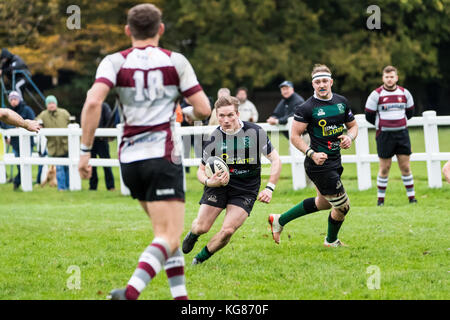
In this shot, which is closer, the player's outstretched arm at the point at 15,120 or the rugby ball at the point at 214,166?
the player's outstretched arm at the point at 15,120

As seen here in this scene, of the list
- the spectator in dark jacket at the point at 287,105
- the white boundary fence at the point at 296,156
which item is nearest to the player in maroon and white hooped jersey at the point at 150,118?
the white boundary fence at the point at 296,156

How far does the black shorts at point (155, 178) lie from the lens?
5.28 m

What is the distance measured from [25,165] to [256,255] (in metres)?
10.3

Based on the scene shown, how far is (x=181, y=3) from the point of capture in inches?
1529

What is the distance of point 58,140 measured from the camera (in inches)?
688

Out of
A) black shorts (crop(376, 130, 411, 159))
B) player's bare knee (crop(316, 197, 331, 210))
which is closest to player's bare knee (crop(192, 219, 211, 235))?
player's bare knee (crop(316, 197, 331, 210))

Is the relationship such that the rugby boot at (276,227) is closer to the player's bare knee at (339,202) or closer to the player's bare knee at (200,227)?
the player's bare knee at (339,202)

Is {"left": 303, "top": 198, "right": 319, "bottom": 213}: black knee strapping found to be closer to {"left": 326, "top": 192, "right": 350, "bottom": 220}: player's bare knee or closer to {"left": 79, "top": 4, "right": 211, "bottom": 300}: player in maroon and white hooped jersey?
{"left": 326, "top": 192, "right": 350, "bottom": 220}: player's bare knee

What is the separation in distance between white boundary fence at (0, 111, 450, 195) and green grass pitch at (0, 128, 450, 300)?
0.69 m

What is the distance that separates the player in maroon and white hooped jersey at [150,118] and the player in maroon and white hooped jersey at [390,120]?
7512 mm

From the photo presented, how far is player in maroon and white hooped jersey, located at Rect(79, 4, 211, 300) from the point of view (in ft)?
17.1

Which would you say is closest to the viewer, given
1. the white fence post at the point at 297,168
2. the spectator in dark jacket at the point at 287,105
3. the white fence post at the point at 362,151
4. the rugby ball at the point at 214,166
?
the rugby ball at the point at 214,166
